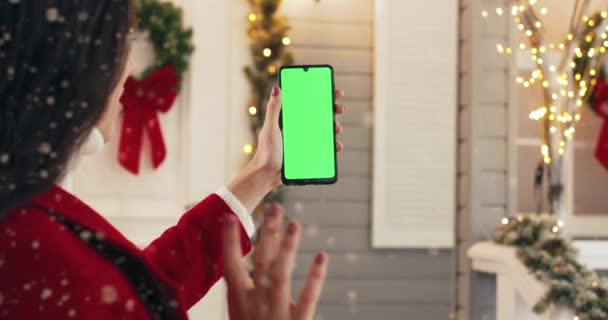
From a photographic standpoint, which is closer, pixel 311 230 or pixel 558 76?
pixel 558 76

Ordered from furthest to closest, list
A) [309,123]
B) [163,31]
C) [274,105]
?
1. [163,31]
2. [309,123]
3. [274,105]

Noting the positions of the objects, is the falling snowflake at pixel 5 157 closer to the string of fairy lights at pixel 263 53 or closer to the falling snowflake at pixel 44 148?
the falling snowflake at pixel 44 148

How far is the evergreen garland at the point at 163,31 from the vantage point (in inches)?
120

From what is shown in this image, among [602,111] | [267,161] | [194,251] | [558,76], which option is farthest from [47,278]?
[602,111]

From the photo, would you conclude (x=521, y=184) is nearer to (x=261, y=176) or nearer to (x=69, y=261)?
(x=261, y=176)

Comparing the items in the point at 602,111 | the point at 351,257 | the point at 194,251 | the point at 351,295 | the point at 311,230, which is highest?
the point at 602,111

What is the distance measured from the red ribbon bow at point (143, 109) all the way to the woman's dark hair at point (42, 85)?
8.14 feet

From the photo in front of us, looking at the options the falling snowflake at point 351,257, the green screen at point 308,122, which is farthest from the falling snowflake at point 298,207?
the green screen at point 308,122

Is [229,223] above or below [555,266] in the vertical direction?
above

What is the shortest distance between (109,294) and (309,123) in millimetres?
628

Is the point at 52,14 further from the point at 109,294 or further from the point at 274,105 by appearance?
the point at 274,105

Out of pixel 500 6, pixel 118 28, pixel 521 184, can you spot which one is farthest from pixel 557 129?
pixel 118 28

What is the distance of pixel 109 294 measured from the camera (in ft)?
1.86

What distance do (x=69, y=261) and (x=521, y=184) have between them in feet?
9.73
